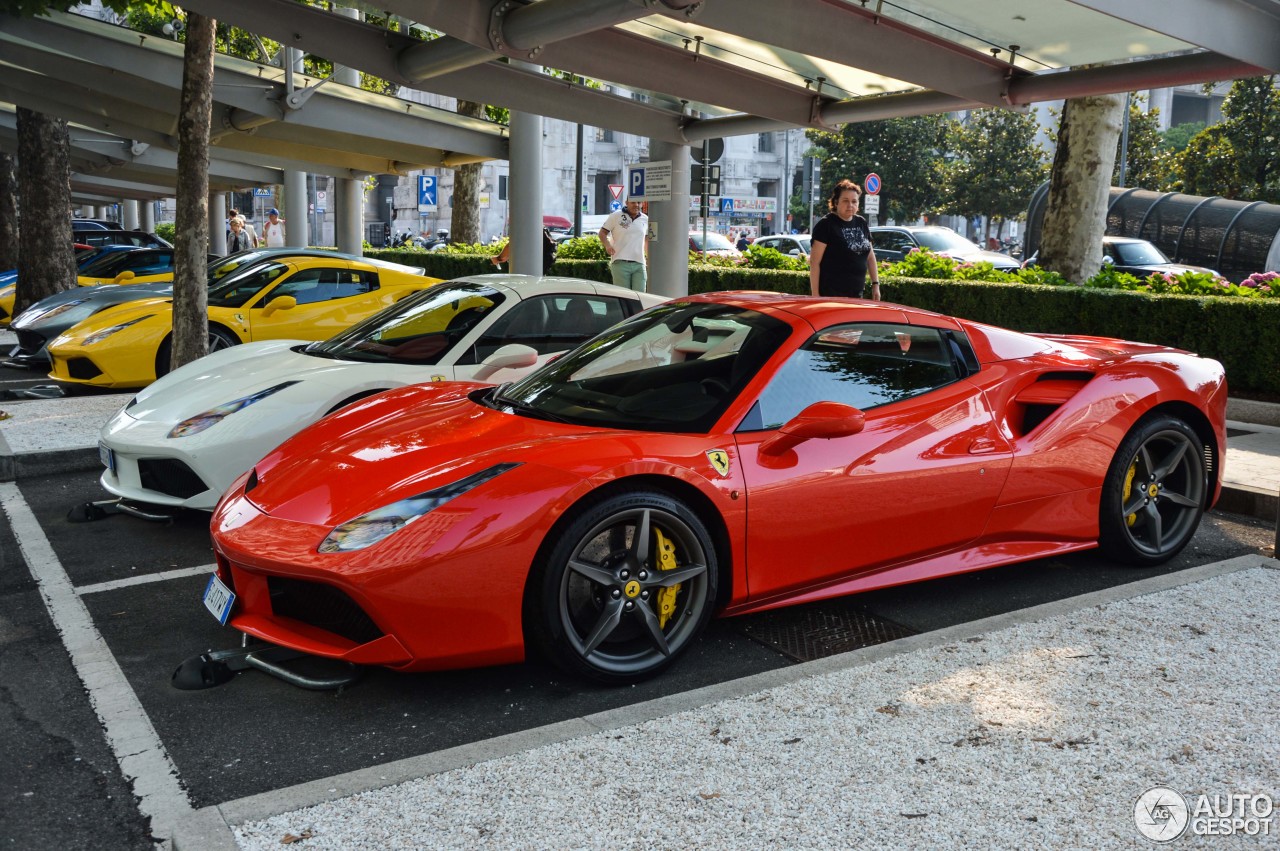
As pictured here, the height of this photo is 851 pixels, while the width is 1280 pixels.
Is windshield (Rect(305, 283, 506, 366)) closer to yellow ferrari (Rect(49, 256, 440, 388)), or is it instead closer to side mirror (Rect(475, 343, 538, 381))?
side mirror (Rect(475, 343, 538, 381))

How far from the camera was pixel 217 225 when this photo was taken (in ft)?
97.3

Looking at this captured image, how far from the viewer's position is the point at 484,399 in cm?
466

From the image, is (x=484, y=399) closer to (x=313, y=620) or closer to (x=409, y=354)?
(x=313, y=620)

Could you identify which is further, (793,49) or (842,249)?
(842,249)

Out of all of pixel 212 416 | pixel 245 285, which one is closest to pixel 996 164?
pixel 245 285

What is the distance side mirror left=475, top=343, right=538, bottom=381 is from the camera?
19.3 ft

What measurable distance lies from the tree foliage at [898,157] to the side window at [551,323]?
152 ft

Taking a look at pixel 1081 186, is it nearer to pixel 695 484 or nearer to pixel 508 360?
pixel 508 360

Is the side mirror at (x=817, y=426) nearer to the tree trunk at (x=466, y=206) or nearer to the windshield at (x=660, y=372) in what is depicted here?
the windshield at (x=660, y=372)

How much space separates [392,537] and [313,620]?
17.3 inches

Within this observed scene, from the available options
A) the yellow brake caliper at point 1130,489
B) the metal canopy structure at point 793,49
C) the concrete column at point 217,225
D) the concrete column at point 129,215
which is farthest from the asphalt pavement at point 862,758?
the concrete column at point 129,215

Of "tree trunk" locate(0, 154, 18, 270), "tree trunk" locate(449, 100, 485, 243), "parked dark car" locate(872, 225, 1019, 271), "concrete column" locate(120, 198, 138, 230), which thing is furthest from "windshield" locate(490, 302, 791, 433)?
"concrete column" locate(120, 198, 138, 230)

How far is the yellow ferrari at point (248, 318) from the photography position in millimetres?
10055

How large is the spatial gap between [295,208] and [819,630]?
21842 mm
